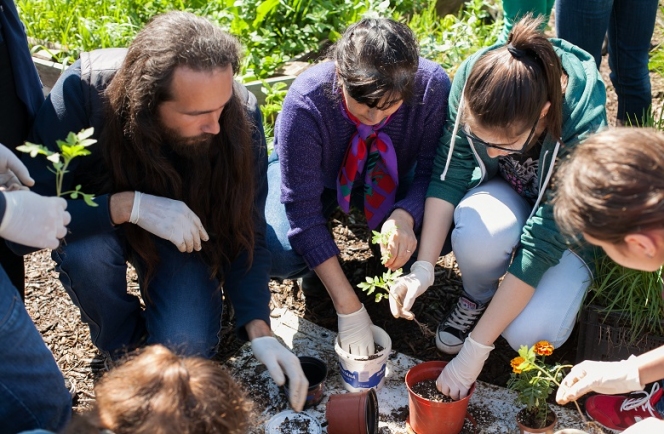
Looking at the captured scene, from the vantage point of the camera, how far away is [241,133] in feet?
7.39

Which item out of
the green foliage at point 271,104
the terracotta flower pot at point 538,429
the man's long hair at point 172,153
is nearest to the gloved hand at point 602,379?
the terracotta flower pot at point 538,429

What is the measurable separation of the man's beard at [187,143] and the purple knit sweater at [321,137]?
1.17 feet

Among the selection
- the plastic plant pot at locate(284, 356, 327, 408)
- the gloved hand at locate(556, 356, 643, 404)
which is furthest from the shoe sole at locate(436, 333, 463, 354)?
the gloved hand at locate(556, 356, 643, 404)

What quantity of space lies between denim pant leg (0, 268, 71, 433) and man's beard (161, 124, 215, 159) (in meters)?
0.60

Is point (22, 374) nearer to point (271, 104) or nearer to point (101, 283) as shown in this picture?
point (101, 283)

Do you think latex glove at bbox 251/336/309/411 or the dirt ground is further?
the dirt ground

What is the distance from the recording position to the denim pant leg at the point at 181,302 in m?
2.38

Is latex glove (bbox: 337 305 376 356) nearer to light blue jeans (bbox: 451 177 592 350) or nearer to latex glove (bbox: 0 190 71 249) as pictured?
light blue jeans (bbox: 451 177 592 350)

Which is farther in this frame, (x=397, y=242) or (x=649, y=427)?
(x=397, y=242)

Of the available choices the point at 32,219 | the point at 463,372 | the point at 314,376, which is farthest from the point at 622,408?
the point at 32,219

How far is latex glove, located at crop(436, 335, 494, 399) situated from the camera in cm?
234

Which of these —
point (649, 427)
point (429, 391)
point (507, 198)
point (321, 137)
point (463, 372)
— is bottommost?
point (429, 391)

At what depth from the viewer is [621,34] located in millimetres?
3045

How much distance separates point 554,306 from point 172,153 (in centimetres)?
132
